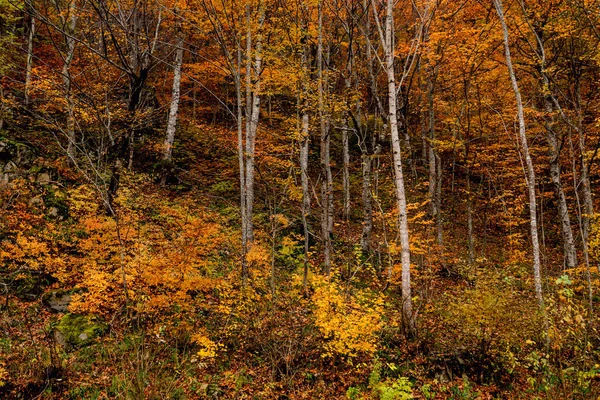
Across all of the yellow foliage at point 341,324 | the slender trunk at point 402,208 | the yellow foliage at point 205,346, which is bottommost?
the yellow foliage at point 205,346

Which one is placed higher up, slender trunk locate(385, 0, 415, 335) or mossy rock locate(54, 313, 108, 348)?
slender trunk locate(385, 0, 415, 335)

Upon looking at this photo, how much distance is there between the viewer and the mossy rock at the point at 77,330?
279 inches

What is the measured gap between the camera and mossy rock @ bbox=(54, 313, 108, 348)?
23.3ft

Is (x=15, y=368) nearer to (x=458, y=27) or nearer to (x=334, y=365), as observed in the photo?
(x=334, y=365)

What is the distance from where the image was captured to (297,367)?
6727 mm

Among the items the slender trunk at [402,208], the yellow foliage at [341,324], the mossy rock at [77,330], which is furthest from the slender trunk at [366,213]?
the mossy rock at [77,330]

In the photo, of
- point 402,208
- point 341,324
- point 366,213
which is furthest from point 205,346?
point 366,213

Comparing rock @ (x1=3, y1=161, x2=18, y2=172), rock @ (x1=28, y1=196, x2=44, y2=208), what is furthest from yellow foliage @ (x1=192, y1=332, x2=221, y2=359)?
rock @ (x1=3, y1=161, x2=18, y2=172)

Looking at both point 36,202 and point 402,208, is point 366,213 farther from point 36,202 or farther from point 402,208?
point 36,202

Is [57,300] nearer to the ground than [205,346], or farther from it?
farther from it

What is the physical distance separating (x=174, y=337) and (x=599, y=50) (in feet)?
40.5

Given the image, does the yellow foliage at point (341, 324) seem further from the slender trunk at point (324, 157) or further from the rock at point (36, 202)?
the rock at point (36, 202)

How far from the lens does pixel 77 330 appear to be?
24.0 feet

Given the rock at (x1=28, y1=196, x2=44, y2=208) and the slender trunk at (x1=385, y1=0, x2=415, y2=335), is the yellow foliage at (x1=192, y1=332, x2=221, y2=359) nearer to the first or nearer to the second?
the slender trunk at (x1=385, y1=0, x2=415, y2=335)
